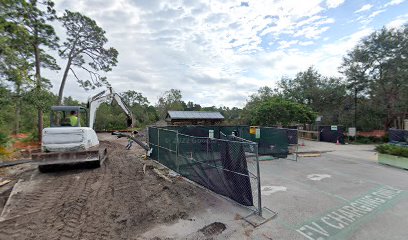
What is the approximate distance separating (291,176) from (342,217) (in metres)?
3.63

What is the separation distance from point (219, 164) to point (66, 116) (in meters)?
7.78

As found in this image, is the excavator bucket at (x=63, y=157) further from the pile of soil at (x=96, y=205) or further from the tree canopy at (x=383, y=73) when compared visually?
the tree canopy at (x=383, y=73)

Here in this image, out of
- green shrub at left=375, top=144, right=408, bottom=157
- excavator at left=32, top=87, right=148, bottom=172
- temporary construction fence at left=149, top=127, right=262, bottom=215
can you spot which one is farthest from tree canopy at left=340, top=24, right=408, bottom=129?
excavator at left=32, top=87, right=148, bottom=172

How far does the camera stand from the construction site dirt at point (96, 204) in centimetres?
420

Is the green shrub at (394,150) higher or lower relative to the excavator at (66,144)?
lower

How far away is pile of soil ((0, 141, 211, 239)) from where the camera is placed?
4195 millimetres

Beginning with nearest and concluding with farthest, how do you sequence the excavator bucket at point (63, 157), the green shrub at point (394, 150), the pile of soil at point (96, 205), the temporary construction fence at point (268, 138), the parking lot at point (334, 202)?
the pile of soil at point (96, 205), the parking lot at point (334, 202), the excavator bucket at point (63, 157), the green shrub at point (394, 150), the temporary construction fence at point (268, 138)

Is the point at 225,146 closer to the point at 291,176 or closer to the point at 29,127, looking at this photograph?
the point at 291,176

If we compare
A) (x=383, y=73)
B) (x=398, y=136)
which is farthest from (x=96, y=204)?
(x=383, y=73)

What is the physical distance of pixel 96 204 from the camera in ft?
17.7

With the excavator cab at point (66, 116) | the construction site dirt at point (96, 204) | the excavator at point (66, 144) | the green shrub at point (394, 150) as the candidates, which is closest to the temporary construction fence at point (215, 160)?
the construction site dirt at point (96, 204)

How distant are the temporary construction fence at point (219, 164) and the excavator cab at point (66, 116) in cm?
400

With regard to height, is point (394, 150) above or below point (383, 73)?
below

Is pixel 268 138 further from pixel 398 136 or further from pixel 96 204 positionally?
pixel 398 136
